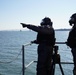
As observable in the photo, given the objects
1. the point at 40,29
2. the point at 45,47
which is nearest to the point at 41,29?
the point at 40,29

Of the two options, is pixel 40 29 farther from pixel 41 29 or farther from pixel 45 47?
pixel 45 47

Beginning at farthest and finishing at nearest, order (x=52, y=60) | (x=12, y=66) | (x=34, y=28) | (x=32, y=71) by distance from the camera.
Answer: (x=12, y=66)
(x=32, y=71)
(x=52, y=60)
(x=34, y=28)

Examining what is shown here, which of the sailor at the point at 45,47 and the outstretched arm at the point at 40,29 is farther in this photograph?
the sailor at the point at 45,47

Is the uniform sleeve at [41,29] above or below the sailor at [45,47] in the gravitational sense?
above

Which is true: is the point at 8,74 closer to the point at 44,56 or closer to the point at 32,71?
the point at 32,71

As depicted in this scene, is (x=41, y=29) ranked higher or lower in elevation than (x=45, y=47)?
higher

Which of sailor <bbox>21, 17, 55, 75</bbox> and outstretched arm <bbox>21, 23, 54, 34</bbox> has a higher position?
outstretched arm <bbox>21, 23, 54, 34</bbox>

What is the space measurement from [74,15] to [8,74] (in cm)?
1421

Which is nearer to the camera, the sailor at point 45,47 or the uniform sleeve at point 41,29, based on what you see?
the uniform sleeve at point 41,29

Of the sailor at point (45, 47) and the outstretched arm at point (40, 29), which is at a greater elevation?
the outstretched arm at point (40, 29)

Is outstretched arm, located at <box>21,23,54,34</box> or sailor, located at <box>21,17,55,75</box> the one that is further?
sailor, located at <box>21,17,55,75</box>

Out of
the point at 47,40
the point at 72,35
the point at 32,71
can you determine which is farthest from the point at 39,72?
the point at 32,71

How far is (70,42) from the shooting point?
542cm

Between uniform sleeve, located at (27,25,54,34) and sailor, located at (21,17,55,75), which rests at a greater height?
uniform sleeve, located at (27,25,54,34)
